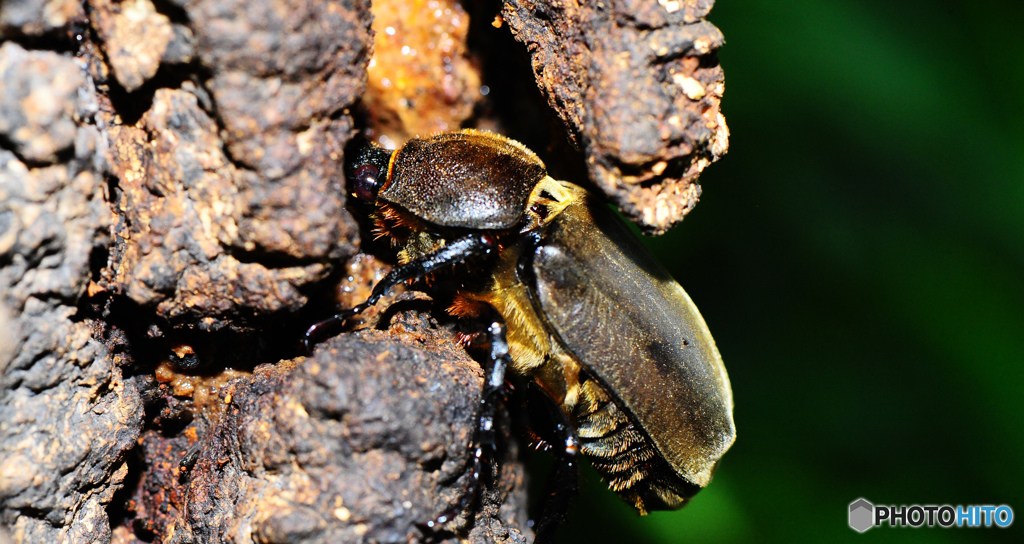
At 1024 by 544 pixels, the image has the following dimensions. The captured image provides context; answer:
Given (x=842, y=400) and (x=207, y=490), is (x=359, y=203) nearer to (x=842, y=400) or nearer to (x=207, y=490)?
(x=207, y=490)

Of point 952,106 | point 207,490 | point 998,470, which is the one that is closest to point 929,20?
point 952,106

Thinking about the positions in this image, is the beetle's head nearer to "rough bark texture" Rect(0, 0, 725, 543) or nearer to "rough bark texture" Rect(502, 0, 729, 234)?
"rough bark texture" Rect(0, 0, 725, 543)

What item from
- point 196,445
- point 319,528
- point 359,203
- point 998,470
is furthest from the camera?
point 998,470

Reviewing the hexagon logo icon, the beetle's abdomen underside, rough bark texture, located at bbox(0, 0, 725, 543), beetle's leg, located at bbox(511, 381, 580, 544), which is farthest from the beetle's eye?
the hexagon logo icon

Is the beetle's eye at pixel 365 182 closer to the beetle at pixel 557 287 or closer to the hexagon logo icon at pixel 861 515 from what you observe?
the beetle at pixel 557 287

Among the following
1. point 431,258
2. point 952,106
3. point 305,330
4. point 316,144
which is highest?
point 316,144

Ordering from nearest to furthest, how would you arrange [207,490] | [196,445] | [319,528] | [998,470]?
[319,528] → [207,490] → [196,445] → [998,470]

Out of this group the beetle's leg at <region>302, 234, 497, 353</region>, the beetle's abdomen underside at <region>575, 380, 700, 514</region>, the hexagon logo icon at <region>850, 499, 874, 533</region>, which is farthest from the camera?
the hexagon logo icon at <region>850, 499, 874, 533</region>
